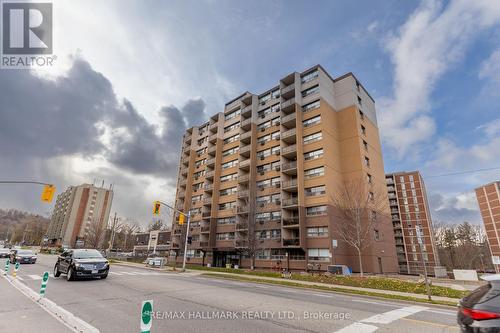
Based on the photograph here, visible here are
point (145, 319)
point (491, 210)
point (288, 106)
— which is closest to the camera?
point (145, 319)

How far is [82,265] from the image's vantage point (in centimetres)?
1440

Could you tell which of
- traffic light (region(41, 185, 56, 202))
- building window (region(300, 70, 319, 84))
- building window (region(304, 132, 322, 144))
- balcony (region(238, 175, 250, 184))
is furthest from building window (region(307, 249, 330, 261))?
traffic light (region(41, 185, 56, 202))

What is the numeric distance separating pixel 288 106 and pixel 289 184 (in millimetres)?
12964

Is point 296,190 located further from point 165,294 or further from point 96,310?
point 96,310

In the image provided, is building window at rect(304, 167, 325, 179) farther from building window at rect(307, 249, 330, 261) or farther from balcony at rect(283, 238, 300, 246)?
building window at rect(307, 249, 330, 261)

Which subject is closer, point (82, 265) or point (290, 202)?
point (82, 265)

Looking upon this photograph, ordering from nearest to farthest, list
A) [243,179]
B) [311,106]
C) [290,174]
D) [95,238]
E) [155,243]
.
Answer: [290,174], [311,106], [243,179], [95,238], [155,243]

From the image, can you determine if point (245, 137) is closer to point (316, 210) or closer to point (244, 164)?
point (244, 164)

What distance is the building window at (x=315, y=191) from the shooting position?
3616 centimetres

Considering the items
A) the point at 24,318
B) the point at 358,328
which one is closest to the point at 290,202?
the point at 358,328

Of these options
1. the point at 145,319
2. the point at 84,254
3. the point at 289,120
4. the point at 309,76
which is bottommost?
the point at 145,319

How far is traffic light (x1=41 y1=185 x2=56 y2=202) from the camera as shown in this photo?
17.7 meters

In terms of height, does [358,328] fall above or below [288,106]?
below

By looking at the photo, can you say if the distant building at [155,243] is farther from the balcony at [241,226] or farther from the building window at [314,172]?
the building window at [314,172]
